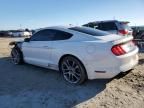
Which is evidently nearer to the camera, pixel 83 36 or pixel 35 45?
pixel 83 36

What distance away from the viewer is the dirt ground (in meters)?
4.71

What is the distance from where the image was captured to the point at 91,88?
5.59 meters

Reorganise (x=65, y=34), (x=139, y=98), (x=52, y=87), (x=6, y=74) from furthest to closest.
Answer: (x=6, y=74) → (x=65, y=34) → (x=52, y=87) → (x=139, y=98)

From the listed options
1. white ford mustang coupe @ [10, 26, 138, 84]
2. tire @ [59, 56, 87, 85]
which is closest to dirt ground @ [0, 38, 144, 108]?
tire @ [59, 56, 87, 85]

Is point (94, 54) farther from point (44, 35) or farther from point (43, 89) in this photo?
point (44, 35)

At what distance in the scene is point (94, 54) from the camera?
5.35 meters

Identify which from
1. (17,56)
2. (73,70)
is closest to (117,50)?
(73,70)

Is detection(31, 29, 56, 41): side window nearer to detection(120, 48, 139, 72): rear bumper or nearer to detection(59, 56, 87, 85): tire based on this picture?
detection(59, 56, 87, 85): tire

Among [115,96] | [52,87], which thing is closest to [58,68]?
[52,87]

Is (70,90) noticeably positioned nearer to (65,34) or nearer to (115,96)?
(115,96)

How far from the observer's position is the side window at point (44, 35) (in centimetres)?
673

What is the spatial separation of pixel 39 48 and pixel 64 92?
80.1 inches

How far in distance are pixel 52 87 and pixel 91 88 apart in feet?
3.24

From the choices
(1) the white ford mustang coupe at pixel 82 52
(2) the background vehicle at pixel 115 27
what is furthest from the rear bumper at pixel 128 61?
(2) the background vehicle at pixel 115 27
